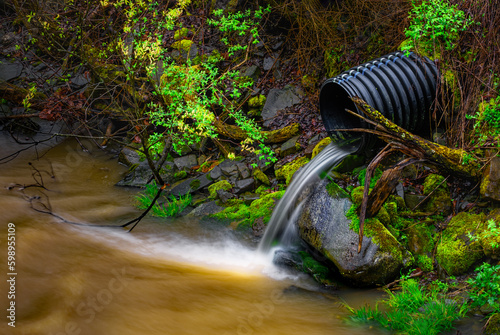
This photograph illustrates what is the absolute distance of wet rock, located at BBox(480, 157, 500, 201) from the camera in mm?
3779

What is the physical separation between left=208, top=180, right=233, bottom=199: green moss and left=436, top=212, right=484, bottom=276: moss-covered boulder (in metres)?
3.10

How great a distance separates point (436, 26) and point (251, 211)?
10.9 feet

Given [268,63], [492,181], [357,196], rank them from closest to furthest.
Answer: [492,181] < [357,196] < [268,63]

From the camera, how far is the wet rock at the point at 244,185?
19.6 ft

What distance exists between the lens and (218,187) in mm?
6066

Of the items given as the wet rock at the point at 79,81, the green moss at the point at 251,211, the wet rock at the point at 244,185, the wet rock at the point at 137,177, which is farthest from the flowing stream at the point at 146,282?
the wet rock at the point at 79,81

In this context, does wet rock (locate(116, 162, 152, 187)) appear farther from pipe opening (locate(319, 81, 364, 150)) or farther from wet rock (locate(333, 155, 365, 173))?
wet rock (locate(333, 155, 365, 173))

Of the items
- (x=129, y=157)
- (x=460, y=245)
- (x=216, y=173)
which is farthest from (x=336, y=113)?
(x=129, y=157)

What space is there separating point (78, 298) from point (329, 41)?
17.8 ft

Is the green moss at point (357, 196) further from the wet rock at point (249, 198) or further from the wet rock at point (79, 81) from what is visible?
the wet rock at point (79, 81)

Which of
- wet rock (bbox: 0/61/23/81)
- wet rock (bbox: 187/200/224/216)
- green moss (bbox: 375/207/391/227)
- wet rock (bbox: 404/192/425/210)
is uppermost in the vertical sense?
wet rock (bbox: 0/61/23/81)

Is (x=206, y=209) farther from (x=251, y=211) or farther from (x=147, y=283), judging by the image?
(x=147, y=283)

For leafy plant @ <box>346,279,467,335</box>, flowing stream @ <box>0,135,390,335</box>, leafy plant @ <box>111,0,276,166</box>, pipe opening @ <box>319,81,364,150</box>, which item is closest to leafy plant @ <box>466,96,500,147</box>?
pipe opening @ <box>319,81,364,150</box>

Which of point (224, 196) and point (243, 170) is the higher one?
point (243, 170)
